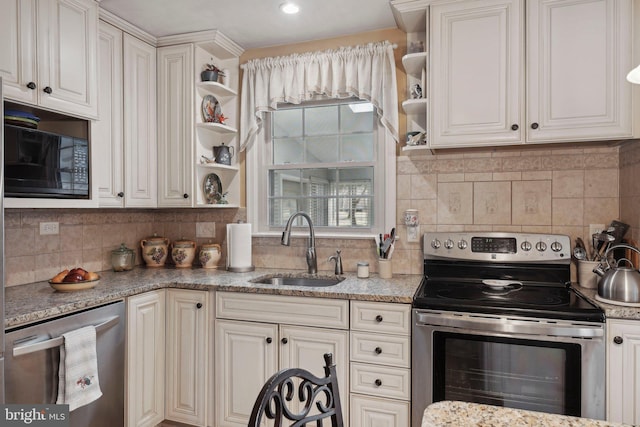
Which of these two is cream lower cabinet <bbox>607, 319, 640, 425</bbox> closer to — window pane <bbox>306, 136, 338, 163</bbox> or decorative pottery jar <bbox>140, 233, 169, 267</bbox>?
window pane <bbox>306, 136, 338, 163</bbox>

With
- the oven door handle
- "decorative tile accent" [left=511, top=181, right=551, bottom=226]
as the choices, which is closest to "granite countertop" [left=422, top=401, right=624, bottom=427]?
the oven door handle

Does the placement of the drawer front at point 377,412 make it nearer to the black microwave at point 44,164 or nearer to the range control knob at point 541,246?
the range control knob at point 541,246

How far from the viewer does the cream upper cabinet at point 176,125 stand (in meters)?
2.84

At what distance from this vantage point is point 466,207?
2580mm

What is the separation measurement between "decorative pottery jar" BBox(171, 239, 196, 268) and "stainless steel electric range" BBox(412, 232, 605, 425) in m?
1.65

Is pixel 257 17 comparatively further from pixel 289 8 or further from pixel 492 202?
pixel 492 202

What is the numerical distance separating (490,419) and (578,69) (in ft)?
6.10

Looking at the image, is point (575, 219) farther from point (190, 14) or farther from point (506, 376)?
point (190, 14)

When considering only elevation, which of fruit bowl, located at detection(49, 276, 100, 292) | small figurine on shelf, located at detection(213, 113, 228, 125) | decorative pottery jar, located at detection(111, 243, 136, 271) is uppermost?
small figurine on shelf, located at detection(213, 113, 228, 125)

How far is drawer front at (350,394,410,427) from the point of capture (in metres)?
2.06

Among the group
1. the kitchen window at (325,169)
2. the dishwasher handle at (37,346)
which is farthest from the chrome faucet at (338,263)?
the dishwasher handle at (37,346)

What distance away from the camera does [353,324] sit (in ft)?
7.07

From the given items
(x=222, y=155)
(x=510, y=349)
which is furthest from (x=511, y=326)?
(x=222, y=155)

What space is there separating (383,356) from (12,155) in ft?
6.27
